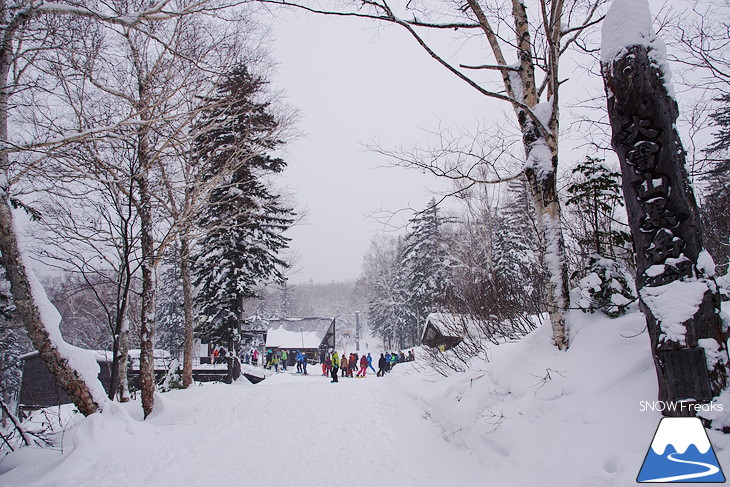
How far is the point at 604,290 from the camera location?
3.97 m

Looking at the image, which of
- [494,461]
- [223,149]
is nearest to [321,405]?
[494,461]

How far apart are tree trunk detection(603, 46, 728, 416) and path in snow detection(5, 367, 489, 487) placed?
2.21 metres

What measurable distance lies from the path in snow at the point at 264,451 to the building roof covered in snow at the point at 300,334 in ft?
90.4

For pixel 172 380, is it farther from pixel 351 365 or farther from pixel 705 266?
pixel 705 266

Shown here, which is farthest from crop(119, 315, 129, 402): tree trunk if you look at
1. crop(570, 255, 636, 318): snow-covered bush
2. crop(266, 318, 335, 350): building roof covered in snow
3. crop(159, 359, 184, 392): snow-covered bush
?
crop(266, 318, 335, 350): building roof covered in snow

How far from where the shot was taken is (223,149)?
914 cm

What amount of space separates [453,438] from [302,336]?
3370 cm

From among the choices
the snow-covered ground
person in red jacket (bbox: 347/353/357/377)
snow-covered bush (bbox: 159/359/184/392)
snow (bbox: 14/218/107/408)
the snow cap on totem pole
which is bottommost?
person in red jacket (bbox: 347/353/357/377)

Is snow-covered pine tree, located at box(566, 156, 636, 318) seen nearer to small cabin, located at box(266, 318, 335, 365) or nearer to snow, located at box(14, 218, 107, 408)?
snow, located at box(14, 218, 107, 408)

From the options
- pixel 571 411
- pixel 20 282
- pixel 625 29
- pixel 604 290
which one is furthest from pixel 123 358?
pixel 625 29

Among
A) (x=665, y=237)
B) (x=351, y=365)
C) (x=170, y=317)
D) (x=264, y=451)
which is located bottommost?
(x=351, y=365)

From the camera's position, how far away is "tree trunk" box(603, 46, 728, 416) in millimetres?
2455

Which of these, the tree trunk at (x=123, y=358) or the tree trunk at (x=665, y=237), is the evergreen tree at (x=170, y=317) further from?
the tree trunk at (x=665, y=237)

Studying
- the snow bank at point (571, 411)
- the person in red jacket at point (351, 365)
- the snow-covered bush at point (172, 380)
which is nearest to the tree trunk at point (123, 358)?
the snow-covered bush at point (172, 380)
